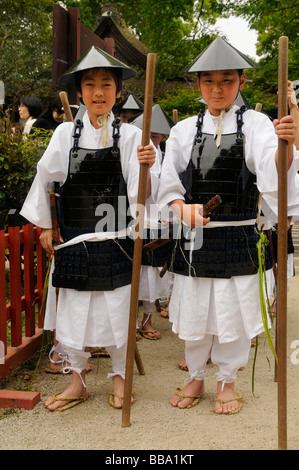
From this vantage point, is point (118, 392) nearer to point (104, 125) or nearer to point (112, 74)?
point (104, 125)

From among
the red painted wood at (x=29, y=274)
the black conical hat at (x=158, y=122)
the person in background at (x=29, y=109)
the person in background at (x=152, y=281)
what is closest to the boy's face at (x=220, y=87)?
the person in background at (x=152, y=281)

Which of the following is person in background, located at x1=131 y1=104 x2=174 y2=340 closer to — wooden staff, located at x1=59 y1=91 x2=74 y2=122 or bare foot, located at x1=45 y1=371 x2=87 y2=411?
wooden staff, located at x1=59 y1=91 x2=74 y2=122

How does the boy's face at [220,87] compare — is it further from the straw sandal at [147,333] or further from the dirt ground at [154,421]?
the straw sandal at [147,333]

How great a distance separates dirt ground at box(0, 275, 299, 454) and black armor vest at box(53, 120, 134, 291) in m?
0.74

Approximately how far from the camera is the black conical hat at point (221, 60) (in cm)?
276

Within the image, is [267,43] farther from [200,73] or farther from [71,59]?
[200,73]

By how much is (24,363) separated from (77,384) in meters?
0.74

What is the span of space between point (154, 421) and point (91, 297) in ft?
2.54

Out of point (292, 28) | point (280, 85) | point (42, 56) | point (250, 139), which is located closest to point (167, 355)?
point (250, 139)

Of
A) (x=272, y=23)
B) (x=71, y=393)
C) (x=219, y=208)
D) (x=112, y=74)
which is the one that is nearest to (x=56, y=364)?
(x=71, y=393)

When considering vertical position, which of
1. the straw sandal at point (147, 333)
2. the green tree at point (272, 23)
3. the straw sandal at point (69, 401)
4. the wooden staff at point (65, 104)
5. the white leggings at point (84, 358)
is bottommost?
the straw sandal at point (69, 401)

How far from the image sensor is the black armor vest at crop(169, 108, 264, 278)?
2822 millimetres

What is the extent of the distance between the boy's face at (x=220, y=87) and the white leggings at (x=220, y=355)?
4.44ft

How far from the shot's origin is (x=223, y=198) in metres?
2.86
